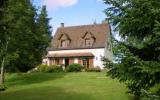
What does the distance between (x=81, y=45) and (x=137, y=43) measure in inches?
2087

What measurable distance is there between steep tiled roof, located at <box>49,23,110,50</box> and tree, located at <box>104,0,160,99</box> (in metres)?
49.8

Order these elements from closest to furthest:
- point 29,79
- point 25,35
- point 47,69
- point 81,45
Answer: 1. point 25,35
2. point 29,79
3. point 47,69
4. point 81,45

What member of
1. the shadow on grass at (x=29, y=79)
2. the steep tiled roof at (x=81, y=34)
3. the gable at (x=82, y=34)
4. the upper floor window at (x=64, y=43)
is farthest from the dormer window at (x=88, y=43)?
the shadow on grass at (x=29, y=79)

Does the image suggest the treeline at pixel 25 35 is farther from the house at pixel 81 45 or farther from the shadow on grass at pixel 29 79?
the house at pixel 81 45

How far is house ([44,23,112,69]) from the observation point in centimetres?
6531

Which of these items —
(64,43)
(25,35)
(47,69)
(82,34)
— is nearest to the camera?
(25,35)

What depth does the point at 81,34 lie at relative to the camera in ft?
225

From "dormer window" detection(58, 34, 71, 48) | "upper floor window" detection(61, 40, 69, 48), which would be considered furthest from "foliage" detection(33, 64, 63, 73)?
"dormer window" detection(58, 34, 71, 48)

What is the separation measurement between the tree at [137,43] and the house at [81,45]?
4867 cm

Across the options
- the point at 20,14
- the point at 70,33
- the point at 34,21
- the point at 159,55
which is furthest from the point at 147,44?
the point at 70,33

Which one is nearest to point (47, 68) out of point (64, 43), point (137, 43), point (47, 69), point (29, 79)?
point (47, 69)

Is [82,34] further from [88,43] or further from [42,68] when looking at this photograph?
[42,68]

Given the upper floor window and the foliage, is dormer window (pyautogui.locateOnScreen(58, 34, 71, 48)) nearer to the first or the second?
the upper floor window

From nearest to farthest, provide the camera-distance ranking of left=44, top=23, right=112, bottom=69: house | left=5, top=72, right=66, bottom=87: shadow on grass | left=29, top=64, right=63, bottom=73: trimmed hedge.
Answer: left=5, top=72, right=66, bottom=87: shadow on grass
left=29, top=64, right=63, bottom=73: trimmed hedge
left=44, top=23, right=112, bottom=69: house
